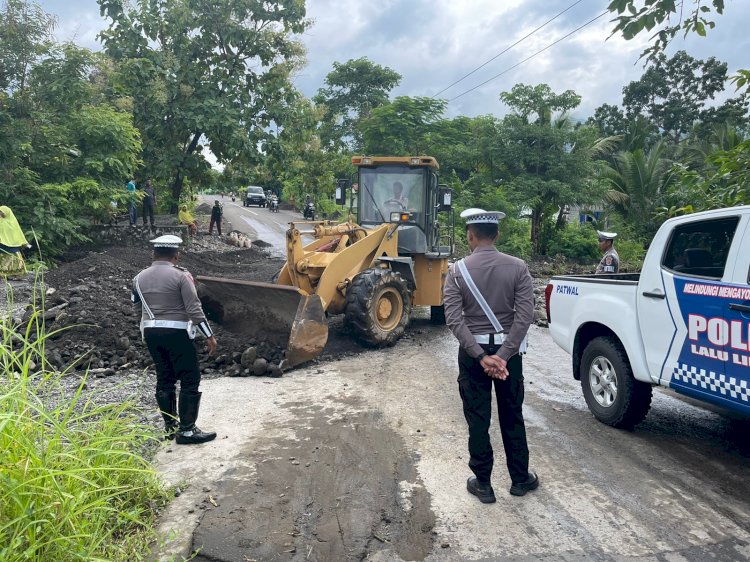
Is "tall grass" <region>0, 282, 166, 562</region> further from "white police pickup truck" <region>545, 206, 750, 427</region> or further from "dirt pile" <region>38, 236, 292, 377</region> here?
"white police pickup truck" <region>545, 206, 750, 427</region>

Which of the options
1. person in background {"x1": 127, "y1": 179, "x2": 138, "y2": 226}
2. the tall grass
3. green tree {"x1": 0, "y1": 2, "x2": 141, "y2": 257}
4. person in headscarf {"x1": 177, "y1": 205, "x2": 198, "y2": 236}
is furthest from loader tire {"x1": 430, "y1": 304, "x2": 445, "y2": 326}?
person in headscarf {"x1": 177, "y1": 205, "x2": 198, "y2": 236}

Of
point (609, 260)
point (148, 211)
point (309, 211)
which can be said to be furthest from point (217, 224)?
point (609, 260)

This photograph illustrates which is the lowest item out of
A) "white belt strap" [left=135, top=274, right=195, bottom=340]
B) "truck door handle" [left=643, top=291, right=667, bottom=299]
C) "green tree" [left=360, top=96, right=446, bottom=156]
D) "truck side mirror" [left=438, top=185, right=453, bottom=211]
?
"white belt strap" [left=135, top=274, right=195, bottom=340]

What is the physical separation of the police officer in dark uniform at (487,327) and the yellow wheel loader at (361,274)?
3616 millimetres

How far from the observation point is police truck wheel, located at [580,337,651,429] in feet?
17.2

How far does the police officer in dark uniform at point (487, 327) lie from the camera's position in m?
4.03

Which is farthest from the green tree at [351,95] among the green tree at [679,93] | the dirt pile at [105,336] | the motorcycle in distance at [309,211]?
the dirt pile at [105,336]

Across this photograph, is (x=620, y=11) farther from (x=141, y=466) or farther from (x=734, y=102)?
(x=734, y=102)

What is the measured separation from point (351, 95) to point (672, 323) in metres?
37.4

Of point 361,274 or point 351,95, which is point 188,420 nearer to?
point 361,274

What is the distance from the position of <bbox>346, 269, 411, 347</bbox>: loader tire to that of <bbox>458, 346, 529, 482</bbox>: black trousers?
14.1 feet

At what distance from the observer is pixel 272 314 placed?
26.4 feet

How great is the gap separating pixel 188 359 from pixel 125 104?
15.4 meters

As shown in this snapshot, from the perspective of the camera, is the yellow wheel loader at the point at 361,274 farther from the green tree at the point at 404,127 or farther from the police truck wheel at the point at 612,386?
the green tree at the point at 404,127
